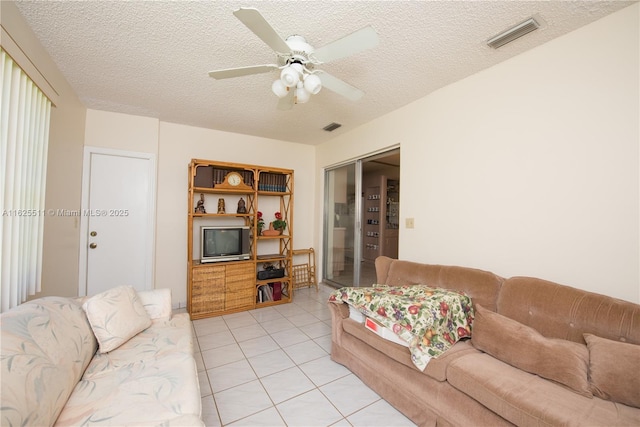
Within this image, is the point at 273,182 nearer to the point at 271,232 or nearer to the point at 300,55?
the point at 271,232

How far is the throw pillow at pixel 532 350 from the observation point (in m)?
1.20

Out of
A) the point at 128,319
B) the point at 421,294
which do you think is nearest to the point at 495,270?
the point at 421,294

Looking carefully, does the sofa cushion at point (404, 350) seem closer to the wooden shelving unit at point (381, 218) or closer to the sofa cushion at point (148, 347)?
the sofa cushion at point (148, 347)

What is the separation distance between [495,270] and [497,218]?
428 millimetres

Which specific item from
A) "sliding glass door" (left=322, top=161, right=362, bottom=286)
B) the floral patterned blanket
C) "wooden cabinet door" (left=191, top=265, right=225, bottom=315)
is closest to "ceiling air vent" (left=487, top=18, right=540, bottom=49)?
the floral patterned blanket

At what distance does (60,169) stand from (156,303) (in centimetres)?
164

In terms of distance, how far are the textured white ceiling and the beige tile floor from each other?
2.52 m

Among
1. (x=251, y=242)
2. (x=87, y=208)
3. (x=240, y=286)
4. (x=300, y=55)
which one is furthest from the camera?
(x=251, y=242)

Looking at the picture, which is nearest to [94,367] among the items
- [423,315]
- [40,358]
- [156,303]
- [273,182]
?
[40,358]

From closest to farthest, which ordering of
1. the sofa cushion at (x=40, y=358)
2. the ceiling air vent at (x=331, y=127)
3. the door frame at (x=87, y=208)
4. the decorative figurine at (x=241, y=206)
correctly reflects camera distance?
the sofa cushion at (x=40, y=358) < the door frame at (x=87, y=208) < the ceiling air vent at (x=331, y=127) < the decorative figurine at (x=241, y=206)

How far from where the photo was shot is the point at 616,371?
1118 millimetres

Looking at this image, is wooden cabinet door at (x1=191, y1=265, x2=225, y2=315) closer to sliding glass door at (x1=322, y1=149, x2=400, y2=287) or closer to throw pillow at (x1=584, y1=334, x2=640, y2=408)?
sliding glass door at (x1=322, y1=149, x2=400, y2=287)

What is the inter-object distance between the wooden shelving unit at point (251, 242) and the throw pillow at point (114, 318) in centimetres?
133

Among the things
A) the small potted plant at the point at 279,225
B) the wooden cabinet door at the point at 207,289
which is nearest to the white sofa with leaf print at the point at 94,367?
the wooden cabinet door at the point at 207,289
